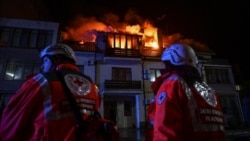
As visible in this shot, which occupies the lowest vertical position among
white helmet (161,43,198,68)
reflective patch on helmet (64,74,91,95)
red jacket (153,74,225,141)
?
red jacket (153,74,225,141)

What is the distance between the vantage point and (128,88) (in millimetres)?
20297

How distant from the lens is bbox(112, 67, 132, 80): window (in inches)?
832

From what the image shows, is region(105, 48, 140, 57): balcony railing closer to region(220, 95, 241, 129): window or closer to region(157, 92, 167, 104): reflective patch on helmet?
region(220, 95, 241, 129): window

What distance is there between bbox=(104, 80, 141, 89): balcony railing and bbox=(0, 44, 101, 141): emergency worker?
56.5 ft

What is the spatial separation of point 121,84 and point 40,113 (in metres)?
18.1

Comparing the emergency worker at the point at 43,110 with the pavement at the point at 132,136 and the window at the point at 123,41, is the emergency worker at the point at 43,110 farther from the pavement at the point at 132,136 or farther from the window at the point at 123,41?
the window at the point at 123,41

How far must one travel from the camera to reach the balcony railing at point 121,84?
19.8m

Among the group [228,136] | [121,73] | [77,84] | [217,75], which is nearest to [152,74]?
[121,73]

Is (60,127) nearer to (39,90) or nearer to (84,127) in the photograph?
(84,127)

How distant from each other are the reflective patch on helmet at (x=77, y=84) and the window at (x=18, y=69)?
17.7m

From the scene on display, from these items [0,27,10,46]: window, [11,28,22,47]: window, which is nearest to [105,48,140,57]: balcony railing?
[11,28,22,47]: window

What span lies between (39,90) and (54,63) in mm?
616

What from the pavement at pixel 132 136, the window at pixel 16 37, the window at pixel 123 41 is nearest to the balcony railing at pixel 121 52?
the window at pixel 123 41

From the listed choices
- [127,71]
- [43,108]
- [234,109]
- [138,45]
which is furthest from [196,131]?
[234,109]
